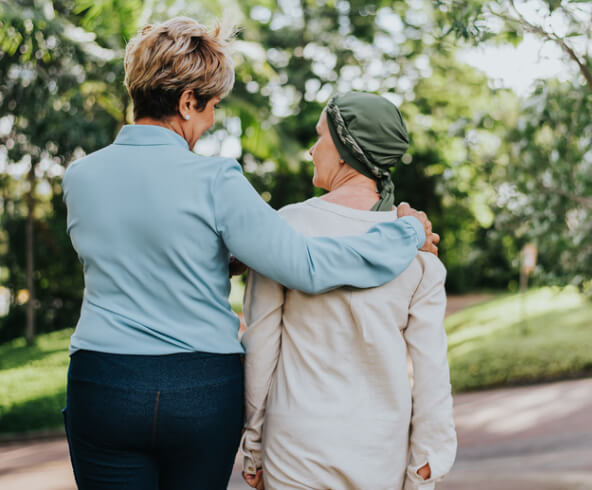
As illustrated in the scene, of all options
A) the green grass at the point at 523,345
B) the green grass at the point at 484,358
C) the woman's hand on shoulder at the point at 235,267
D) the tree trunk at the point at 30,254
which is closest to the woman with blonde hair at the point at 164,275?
the woman's hand on shoulder at the point at 235,267

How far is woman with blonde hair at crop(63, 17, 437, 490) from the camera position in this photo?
4.66ft

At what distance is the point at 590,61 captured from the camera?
3141 mm

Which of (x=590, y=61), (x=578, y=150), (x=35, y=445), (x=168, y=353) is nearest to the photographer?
(x=168, y=353)

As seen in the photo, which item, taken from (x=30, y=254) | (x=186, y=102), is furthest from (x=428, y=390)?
(x=30, y=254)

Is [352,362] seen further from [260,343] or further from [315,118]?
[315,118]

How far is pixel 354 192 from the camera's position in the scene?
1.79m

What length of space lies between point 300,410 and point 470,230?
22.5 metres

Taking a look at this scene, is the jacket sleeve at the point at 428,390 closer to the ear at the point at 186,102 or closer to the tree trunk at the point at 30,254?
the ear at the point at 186,102

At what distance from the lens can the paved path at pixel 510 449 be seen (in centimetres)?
490

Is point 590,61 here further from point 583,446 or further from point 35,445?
point 35,445

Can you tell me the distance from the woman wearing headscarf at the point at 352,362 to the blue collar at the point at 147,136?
15.7 inches

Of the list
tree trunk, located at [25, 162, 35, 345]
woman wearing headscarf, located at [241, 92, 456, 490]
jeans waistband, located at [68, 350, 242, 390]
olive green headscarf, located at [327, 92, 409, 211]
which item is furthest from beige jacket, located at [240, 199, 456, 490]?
tree trunk, located at [25, 162, 35, 345]

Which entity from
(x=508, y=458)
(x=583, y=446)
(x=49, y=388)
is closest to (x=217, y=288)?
(x=508, y=458)

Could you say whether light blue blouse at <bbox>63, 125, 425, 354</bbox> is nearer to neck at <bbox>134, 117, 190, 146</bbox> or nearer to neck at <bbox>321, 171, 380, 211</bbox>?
neck at <bbox>134, 117, 190, 146</bbox>
